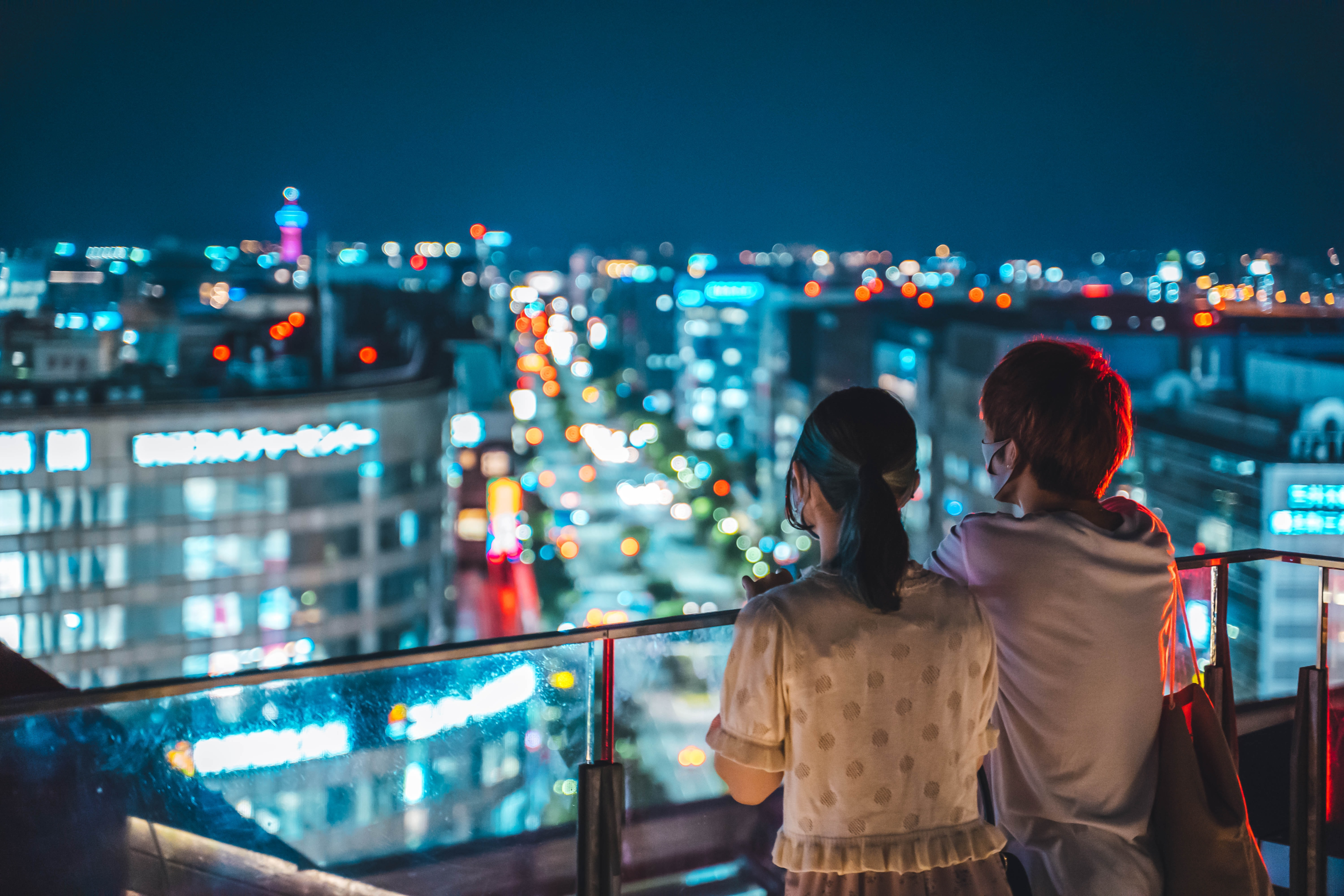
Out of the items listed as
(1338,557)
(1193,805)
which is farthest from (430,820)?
(1338,557)

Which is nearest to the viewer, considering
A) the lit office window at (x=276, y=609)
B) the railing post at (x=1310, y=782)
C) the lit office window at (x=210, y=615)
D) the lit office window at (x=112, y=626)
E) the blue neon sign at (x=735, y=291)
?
the railing post at (x=1310, y=782)

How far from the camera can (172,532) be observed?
69.2ft

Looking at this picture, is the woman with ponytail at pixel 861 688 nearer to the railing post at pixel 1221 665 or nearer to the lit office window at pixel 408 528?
the railing post at pixel 1221 665

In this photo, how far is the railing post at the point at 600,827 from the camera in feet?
5.54

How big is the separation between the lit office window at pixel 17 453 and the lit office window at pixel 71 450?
330 millimetres

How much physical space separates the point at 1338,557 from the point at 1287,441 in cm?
2527

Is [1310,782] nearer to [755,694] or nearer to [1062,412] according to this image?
[1062,412]

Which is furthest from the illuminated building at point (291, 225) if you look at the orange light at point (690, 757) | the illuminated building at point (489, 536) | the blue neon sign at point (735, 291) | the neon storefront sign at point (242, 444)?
the orange light at point (690, 757)

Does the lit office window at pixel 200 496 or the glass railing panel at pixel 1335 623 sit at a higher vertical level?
the glass railing panel at pixel 1335 623

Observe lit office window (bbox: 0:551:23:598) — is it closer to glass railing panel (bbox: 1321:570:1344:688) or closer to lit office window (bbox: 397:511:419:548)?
lit office window (bbox: 397:511:419:548)

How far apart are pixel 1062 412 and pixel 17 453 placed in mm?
23980

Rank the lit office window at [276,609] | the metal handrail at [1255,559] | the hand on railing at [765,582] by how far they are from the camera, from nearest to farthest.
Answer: the hand on railing at [765,582], the metal handrail at [1255,559], the lit office window at [276,609]

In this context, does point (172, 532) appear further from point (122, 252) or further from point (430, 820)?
point (122, 252)

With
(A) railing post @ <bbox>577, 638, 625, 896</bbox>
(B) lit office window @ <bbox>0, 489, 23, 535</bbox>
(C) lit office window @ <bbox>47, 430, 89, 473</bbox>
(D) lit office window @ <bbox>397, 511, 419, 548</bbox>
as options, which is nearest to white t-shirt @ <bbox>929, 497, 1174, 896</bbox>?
(A) railing post @ <bbox>577, 638, 625, 896</bbox>
